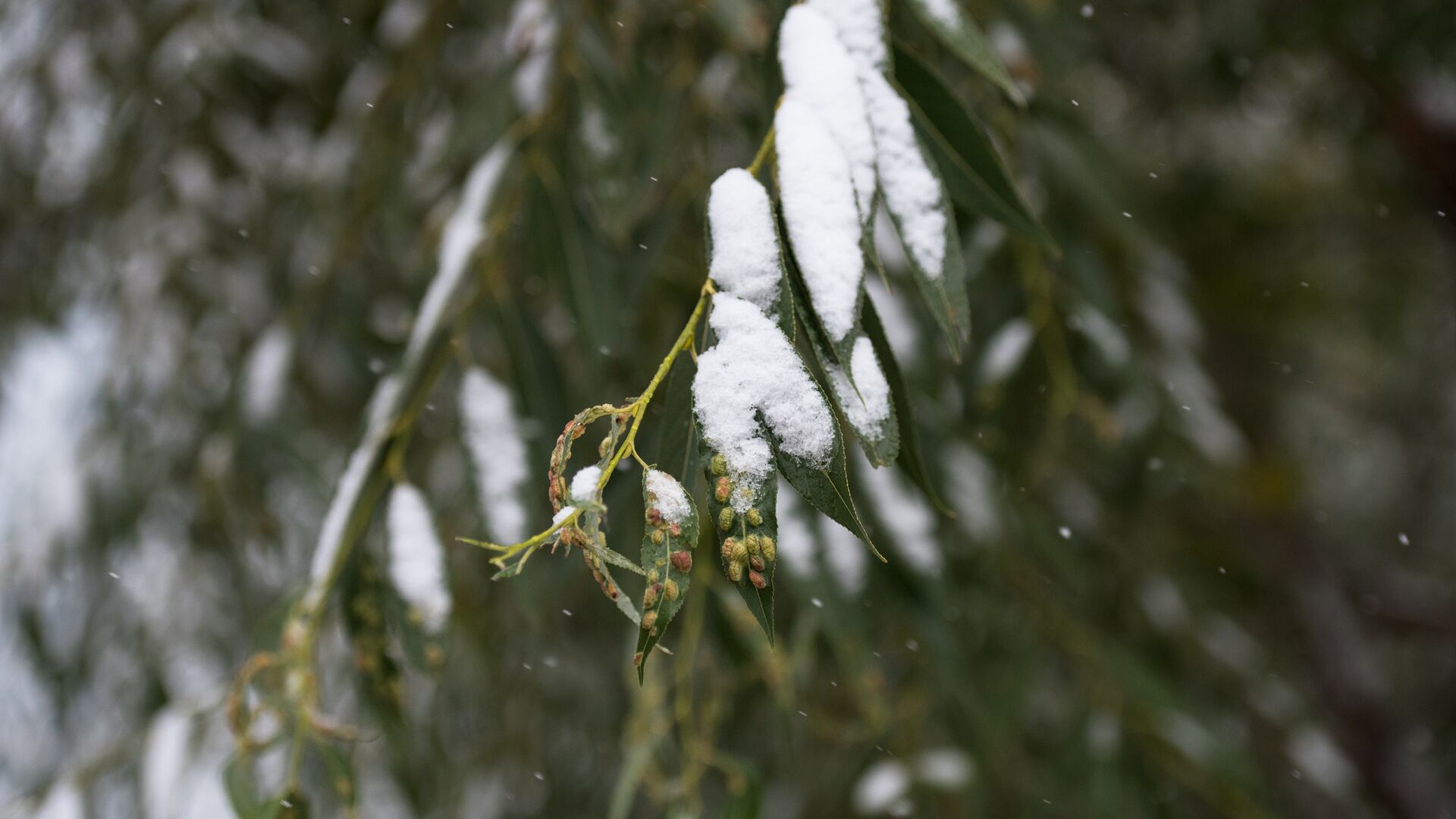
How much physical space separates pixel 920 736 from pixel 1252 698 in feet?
2.61

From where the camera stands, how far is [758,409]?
38 cm

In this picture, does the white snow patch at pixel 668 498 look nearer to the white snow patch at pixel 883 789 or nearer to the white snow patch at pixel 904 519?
the white snow patch at pixel 904 519

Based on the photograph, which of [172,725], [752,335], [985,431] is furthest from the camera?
[985,431]

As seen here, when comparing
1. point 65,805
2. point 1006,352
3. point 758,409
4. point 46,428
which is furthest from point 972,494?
point 46,428

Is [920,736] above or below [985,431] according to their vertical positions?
below

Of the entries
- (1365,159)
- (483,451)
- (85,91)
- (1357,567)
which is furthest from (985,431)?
(1357,567)

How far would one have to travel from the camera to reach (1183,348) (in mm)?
1431

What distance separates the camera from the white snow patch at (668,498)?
384 millimetres

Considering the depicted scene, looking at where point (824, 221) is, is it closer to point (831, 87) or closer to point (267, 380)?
point (831, 87)

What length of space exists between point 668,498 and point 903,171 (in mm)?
242

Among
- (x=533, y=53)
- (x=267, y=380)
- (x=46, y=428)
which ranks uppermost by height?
(x=533, y=53)

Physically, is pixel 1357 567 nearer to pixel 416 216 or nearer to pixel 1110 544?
pixel 1110 544

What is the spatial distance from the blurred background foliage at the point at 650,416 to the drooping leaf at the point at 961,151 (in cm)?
9

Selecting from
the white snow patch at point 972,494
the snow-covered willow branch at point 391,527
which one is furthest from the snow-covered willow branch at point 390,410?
the white snow patch at point 972,494
